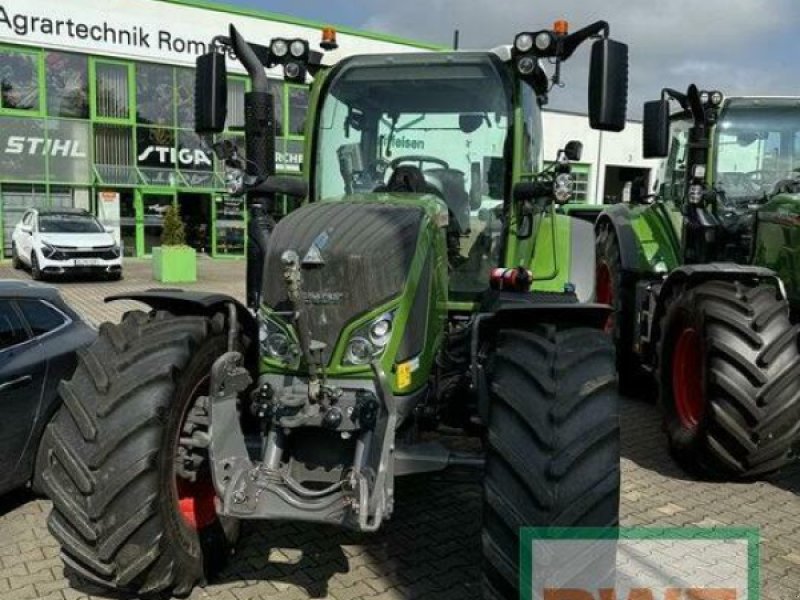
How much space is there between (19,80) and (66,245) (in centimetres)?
619

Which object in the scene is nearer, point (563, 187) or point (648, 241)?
point (563, 187)

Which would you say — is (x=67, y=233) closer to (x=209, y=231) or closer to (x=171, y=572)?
(x=209, y=231)

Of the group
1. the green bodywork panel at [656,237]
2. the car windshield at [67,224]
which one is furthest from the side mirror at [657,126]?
the car windshield at [67,224]

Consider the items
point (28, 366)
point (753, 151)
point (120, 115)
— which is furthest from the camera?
point (120, 115)

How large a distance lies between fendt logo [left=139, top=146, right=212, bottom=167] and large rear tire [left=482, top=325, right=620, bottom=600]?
2039 centimetres

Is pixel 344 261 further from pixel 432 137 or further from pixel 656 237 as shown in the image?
pixel 656 237

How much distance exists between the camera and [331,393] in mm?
3445

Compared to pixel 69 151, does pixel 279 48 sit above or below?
below

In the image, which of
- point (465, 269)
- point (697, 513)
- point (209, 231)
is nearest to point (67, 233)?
point (209, 231)

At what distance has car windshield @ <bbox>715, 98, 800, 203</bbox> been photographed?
22.6 feet

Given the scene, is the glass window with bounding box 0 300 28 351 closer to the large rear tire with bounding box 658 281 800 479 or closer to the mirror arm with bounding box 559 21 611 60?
the mirror arm with bounding box 559 21 611 60

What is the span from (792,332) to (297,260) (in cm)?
333

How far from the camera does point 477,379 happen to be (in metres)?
3.91

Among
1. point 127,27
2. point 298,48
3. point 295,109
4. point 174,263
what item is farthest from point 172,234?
point 298,48
